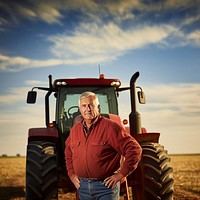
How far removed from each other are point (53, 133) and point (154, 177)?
Answer: 1.94 metres

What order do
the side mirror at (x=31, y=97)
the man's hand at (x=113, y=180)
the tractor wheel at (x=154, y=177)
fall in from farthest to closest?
the side mirror at (x=31, y=97) < the tractor wheel at (x=154, y=177) < the man's hand at (x=113, y=180)

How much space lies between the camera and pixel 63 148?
23.4ft

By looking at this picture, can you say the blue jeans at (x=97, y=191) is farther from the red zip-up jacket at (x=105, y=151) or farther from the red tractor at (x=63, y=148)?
the red tractor at (x=63, y=148)

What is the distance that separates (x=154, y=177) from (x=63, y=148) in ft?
5.74

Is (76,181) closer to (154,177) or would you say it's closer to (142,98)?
(154,177)

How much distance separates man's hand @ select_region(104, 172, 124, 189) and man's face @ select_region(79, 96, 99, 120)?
1.93 ft

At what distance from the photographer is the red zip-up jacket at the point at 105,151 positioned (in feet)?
12.3

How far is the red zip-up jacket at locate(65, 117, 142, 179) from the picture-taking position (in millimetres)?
3738

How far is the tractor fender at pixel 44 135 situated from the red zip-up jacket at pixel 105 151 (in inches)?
121

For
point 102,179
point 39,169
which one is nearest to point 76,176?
point 102,179

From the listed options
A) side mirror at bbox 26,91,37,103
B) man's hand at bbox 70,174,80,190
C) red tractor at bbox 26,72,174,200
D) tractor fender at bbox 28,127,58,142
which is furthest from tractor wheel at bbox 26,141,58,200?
man's hand at bbox 70,174,80,190

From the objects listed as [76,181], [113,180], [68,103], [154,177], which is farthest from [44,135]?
[113,180]

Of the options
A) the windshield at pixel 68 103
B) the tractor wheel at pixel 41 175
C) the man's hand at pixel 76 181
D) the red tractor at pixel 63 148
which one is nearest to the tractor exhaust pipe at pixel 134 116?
the red tractor at pixel 63 148

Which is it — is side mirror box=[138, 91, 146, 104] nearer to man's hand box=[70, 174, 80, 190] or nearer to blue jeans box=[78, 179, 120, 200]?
man's hand box=[70, 174, 80, 190]
